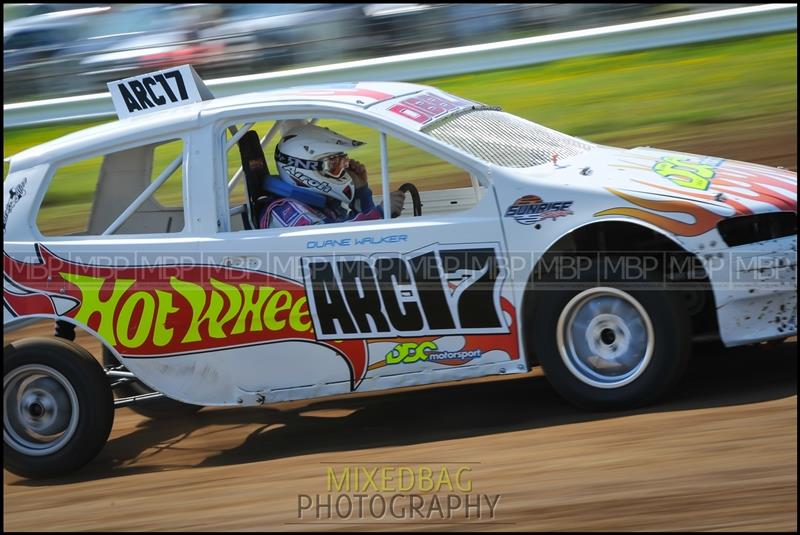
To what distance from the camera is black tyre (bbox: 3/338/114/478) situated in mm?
5465

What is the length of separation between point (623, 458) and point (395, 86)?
2593 mm

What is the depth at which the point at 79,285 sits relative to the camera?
213 inches

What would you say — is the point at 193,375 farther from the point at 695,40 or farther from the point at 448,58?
the point at 695,40

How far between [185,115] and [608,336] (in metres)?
2.50

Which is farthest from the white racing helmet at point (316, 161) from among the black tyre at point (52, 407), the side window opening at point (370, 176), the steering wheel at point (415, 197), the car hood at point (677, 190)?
the black tyre at point (52, 407)

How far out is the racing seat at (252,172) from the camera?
18.7 ft

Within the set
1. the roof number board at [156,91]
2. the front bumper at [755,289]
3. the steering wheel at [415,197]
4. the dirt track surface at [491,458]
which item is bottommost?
the dirt track surface at [491,458]

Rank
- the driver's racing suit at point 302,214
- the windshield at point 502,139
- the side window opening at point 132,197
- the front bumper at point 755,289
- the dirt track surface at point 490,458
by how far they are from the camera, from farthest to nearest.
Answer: the side window opening at point 132,197
the driver's racing suit at point 302,214
the windshield at point 502,139
the front bumper at point 755,289
the dirt track surface at point 490,458

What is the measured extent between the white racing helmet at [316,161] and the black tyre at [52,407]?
1.47m

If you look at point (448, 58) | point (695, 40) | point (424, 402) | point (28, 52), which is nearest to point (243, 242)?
point (424, 402)

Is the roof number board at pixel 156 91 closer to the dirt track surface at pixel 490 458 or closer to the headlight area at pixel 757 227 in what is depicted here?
the dirt track surface at pixel 490 458

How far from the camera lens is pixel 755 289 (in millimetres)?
4844

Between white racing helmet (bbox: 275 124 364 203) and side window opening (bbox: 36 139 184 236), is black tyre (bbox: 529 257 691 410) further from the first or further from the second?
side window opening (bbox: 36 139 184 236)

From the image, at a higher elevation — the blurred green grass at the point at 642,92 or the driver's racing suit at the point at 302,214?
the blurred green grass at the point at 642,92
